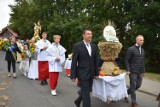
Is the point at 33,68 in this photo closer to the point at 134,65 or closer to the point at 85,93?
the point at 134,65

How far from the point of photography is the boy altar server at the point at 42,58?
12.4m

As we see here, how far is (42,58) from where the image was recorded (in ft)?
41.4

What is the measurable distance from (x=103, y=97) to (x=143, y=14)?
48.9ft

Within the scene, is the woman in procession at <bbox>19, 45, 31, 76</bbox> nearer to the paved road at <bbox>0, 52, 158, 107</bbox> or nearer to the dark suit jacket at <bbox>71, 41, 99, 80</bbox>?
the paved road at <bbox>0, 52, 158, 107</bbox>

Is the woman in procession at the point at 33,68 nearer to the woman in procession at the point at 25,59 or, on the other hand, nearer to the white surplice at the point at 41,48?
the woman in procession at the point at 25,59

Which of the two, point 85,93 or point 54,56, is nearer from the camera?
point 85,93

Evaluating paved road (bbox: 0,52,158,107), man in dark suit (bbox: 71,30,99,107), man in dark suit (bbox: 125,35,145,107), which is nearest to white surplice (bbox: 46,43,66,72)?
paved road (bbox: 0,52,158,107)

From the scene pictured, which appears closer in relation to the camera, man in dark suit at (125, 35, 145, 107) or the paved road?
man in dark suit at (125, 35, 145, 107)

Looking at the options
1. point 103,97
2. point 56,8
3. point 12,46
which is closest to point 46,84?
point 12,46

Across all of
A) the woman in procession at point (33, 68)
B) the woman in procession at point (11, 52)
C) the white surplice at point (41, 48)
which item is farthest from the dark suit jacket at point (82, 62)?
the woman in procession at point (11, 52)

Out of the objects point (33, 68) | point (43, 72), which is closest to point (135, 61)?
A: point (43, 72)

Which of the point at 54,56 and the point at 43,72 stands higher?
the point at 54,56

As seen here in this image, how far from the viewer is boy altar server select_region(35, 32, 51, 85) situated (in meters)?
12.4

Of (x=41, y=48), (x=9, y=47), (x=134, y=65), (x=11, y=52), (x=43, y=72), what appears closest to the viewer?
(x=134, y=65)
